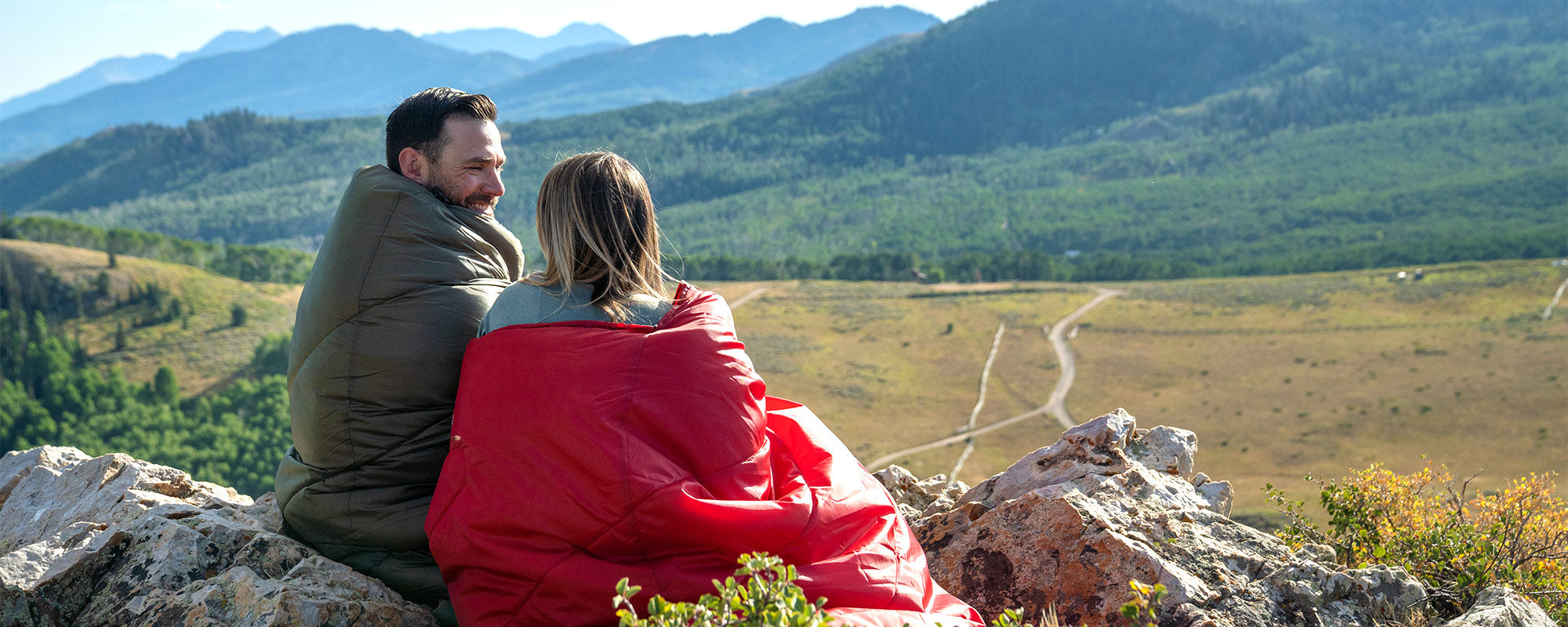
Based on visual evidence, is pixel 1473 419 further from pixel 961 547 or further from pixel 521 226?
pixel 521 226

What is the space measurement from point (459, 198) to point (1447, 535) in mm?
5574

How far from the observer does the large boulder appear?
4.00 meters

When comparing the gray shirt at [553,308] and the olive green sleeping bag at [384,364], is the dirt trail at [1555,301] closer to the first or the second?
the gray shirt at [553,308]

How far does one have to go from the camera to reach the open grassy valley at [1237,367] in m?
43.8

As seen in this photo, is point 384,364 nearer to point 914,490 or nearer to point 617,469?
point 617,469

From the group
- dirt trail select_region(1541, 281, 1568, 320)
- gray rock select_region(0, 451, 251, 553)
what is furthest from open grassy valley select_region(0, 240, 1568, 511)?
gray rock select_region(0, 451, 251, 553)

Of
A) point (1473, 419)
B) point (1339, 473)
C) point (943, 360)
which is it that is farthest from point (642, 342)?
point (943, 360)

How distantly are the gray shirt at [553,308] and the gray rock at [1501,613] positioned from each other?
3518 millimetres

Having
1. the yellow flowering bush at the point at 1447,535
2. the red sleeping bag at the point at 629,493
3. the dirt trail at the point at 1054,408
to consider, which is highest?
the red sleeping bag at the point at 629,493

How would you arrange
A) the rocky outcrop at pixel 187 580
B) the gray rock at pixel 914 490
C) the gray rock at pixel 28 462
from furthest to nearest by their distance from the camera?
the gray rock at pixel 914 490
the gray rock at pixel 28 462
the rocky outcrop at pixel 187 580

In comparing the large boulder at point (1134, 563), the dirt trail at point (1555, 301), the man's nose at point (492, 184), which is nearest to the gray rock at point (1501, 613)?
the large boulder at point (1134, 563)

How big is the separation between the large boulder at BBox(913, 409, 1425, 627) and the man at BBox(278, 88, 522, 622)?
238 cm

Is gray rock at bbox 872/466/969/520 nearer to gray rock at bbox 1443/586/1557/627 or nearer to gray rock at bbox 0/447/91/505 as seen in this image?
gray rock at bbox 1443/586/1557/627

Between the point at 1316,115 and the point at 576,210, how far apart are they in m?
187
